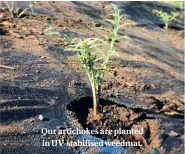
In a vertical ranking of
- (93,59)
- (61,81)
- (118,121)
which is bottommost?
(118,121)

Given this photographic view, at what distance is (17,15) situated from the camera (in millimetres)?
3457

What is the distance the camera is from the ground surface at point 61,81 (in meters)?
1.85

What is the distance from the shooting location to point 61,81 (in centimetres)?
229

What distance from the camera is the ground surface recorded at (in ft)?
6.08

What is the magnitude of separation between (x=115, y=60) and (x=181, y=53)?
1.48m

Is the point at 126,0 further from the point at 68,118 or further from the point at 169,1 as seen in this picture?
the point at 68,118

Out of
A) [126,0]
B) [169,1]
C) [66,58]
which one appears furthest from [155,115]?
[169,1]

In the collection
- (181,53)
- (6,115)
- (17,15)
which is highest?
(17,15)

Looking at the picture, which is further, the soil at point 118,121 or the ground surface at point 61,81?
the soil at point 118,121

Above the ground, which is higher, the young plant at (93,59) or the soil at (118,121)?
the young plant at (93,59)

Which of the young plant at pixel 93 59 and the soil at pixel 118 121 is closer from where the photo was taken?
the young plant at pixel 93 59

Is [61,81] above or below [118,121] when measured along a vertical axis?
above

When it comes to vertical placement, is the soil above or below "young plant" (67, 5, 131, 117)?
below

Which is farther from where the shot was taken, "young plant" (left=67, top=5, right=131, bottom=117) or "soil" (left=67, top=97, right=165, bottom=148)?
"soil" (left=67, top=97, right=165, bottom=148)
